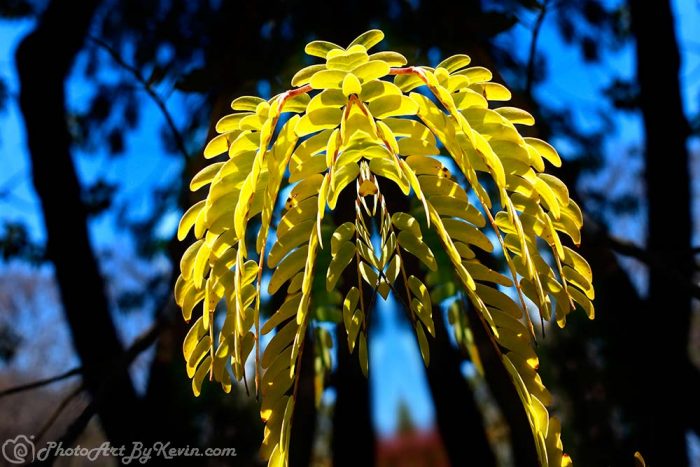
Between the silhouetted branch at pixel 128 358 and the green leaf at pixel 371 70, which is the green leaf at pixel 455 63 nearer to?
the green leaf at pixel 371 70

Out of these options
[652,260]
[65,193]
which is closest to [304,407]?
[652,260]

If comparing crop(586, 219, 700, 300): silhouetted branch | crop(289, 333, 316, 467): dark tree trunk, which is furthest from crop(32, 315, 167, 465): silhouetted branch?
crop(586, 219, 700, 300): silhouetted branch

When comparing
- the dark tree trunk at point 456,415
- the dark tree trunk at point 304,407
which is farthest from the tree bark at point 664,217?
the dark tree trunk at point 304,407

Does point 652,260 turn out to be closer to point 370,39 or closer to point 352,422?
point 370,39

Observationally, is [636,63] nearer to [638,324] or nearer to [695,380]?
[638,324]

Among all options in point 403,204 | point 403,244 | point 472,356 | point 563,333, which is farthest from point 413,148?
point 563,333
